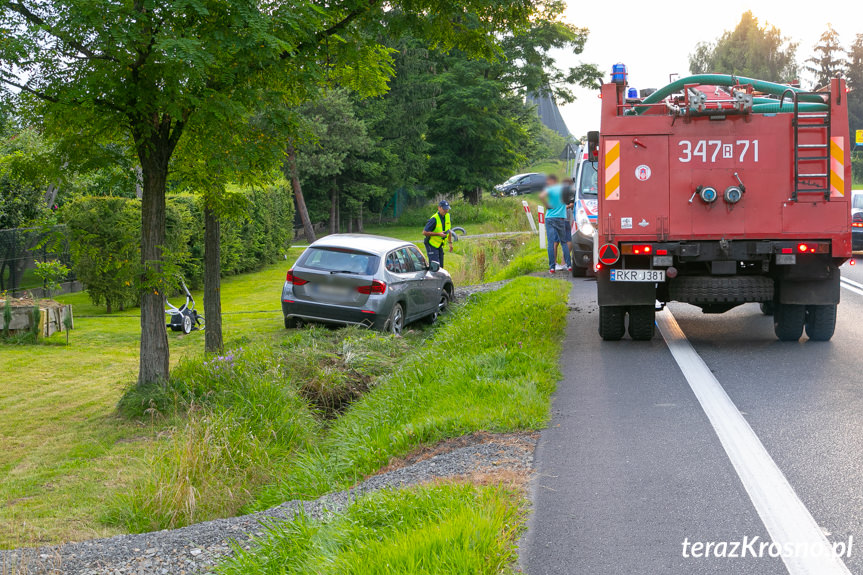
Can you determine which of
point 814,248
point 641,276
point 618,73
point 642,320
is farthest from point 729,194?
point 618,73

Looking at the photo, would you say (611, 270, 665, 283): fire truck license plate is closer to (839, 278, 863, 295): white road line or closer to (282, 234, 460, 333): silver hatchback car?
(282, 234, 460, 333): silver hatchback car

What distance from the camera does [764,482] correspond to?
212 inches

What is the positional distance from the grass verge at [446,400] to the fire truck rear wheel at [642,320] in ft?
3.03

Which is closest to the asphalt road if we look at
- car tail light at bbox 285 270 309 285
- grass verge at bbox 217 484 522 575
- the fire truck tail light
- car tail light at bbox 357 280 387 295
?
grass verge at bbox 217 484 522 575

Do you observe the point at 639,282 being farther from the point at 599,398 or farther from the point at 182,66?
the point at 182,66

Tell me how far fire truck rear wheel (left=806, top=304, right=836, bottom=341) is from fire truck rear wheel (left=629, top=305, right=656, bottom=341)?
174 cm

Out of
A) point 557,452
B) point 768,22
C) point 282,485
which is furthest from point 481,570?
point 768,22

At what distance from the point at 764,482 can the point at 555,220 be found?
547 inches

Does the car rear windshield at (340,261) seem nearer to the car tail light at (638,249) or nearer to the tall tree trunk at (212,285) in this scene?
the tall tree trunk at (212,285)

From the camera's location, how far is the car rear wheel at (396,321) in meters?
13.7

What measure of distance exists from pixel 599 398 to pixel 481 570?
4.07m

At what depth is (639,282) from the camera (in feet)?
32.6

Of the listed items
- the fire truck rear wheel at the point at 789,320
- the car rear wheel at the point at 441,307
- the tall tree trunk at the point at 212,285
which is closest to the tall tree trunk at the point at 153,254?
the tall tree trunk at the point at 212,285

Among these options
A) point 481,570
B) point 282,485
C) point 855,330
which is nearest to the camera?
point 481,570
